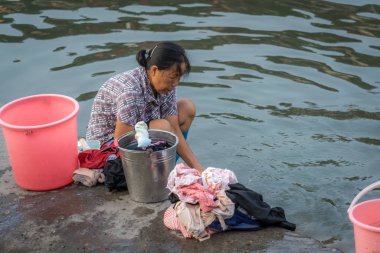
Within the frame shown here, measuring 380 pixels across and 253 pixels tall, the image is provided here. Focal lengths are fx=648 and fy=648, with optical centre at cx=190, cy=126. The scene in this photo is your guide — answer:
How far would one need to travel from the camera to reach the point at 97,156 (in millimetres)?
5016

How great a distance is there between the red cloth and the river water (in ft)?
4.48

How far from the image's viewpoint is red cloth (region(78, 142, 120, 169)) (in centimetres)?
498

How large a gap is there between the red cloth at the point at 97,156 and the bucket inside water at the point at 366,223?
190cm

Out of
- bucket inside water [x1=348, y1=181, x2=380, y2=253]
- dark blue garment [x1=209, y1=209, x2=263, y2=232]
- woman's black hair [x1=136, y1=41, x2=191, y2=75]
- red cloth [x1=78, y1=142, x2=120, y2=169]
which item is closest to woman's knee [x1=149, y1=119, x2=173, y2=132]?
red cloth [x1=78, y1=142, x2=120, y2=169]

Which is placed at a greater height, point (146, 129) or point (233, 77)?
point (146, 129)

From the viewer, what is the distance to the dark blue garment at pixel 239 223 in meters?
4.29

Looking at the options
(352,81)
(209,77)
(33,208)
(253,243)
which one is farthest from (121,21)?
(253,243)

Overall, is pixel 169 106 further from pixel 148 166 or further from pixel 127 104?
pixel 148 166

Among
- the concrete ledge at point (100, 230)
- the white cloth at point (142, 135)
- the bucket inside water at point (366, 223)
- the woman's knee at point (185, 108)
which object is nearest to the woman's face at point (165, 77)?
the white cloth at point (142, 135)

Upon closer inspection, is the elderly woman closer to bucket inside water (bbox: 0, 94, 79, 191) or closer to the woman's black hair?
the woman's black hair

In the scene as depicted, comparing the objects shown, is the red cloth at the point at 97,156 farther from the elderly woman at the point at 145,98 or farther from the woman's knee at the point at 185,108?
the woman's knee at the point at 185,108

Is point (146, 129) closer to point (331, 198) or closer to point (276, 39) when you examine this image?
point (331, 198)

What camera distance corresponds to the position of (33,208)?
15.2 feet

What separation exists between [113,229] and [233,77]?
12.9 feet
